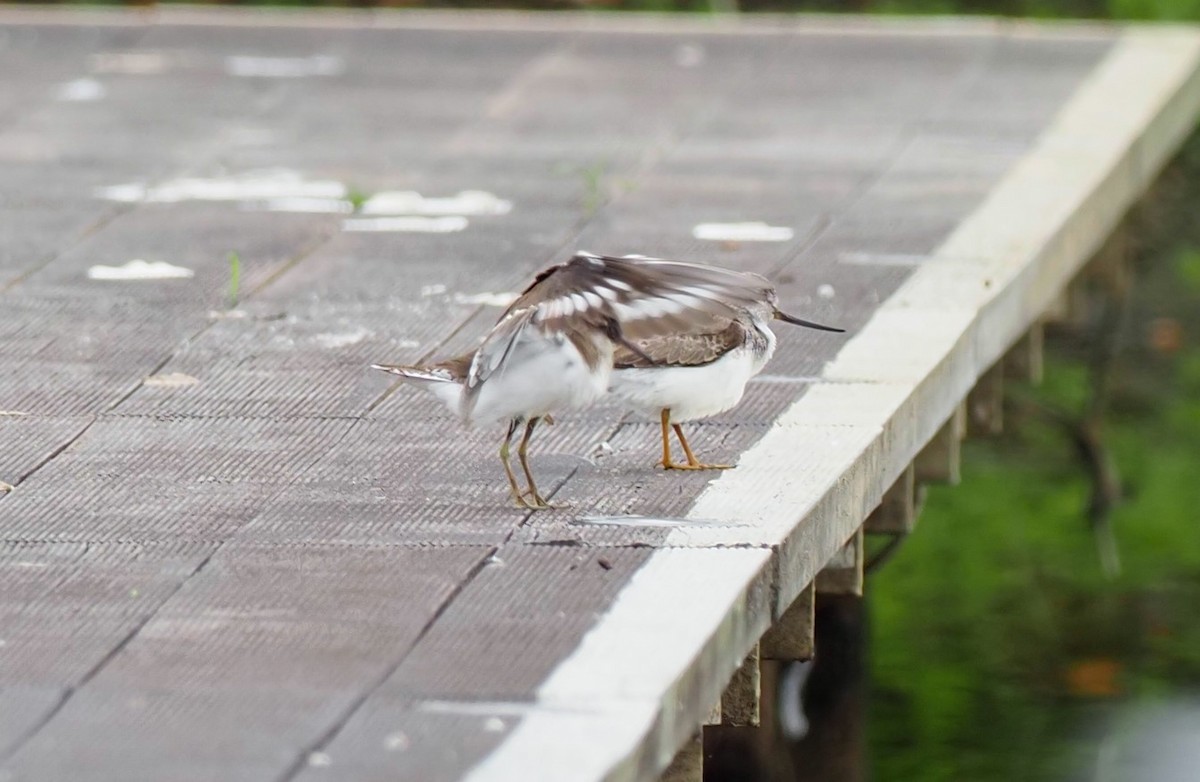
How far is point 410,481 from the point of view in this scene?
5.60 meters

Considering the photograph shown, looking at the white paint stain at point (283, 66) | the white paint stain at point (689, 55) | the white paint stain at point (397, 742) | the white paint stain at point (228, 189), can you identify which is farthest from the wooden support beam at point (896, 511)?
the white paint stain at point (283, 66)

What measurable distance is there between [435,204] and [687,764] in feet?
14.8

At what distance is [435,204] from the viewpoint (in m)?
9.09

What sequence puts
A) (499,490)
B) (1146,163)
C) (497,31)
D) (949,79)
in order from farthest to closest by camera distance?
(497,31) < (949,79) < (1146,163) < (499,490)

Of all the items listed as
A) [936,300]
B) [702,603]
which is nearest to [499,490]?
[702,603]

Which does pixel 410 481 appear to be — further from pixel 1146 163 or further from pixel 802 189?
pixel 1146 163

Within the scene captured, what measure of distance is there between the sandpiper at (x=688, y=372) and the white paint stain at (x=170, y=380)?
1.57 metres

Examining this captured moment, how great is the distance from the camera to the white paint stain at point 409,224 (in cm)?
865

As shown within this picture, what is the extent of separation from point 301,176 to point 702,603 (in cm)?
542

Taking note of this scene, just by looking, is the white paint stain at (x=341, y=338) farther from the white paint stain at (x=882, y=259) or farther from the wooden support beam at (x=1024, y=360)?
the wooden support beam at (x=1024, y=360)

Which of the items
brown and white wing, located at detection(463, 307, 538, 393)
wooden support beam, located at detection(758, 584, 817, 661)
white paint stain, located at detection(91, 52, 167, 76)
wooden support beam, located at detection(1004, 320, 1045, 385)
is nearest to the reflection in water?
wooden support beam, located at detection(1004, 320, 1045, 385)

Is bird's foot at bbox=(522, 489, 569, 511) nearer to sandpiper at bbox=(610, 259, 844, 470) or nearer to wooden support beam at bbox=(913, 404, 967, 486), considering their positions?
sandpiper at bbox=(610, 259, 844, 470)

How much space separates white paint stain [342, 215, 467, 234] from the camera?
340 inches

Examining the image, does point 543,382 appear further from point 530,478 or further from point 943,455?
point 943,455
